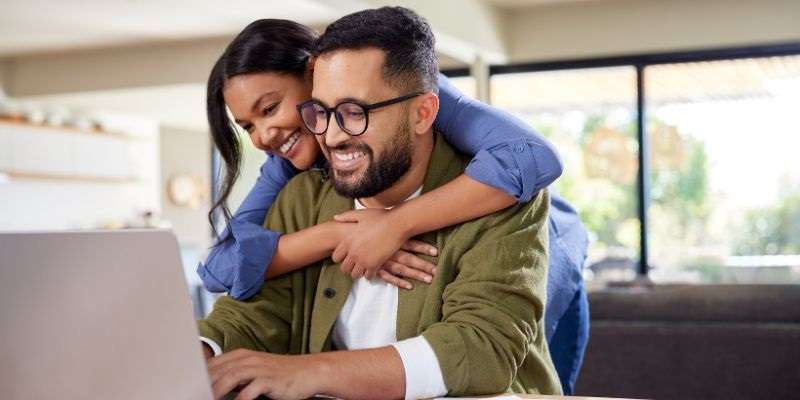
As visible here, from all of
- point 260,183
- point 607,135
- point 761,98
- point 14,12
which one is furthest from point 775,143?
point 260,183

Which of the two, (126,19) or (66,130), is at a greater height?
(126,19)

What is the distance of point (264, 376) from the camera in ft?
4.48

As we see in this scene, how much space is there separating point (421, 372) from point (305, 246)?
1.20 feet

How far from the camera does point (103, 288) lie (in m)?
1.10

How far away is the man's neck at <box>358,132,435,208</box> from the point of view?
1.72 m

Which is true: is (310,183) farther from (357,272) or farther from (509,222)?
(509,222)

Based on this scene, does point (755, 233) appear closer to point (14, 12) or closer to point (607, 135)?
point (607, 135)

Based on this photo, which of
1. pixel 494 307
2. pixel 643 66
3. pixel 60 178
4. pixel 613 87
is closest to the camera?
pixel 494 307

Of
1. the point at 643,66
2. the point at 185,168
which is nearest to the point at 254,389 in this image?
the point at 643,66

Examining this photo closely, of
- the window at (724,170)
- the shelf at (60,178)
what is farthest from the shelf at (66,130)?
the window at (724,170)

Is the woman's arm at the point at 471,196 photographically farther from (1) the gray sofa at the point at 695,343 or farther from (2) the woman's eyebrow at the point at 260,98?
(1) the gray sofa at the point at 695,343

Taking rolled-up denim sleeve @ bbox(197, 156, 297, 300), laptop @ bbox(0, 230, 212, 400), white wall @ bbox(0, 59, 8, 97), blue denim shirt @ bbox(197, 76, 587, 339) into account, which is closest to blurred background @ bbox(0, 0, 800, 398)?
white wall @ bbox(0, 59, 8, 97)

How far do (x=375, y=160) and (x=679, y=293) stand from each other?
1989 millimetres

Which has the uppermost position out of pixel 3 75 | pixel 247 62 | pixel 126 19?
pixel 126 19
